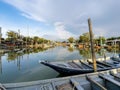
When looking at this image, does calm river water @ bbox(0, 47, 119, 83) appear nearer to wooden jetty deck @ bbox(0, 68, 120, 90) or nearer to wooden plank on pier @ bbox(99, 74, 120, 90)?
wooden jetty deck @ bbox(0, 68, 120, 90)

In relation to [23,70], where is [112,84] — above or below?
above

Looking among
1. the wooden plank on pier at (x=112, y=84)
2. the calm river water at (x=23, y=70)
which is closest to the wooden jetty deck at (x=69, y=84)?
the wooden plank on pier at (x=112, y=84)

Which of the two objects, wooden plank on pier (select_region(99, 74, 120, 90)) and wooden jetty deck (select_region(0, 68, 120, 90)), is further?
wooden jetty deck (select_region(0, 68, 120, 90))

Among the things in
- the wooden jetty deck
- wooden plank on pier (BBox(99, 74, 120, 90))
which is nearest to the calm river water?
the wooden jetty deck

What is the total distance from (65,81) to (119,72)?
433cm

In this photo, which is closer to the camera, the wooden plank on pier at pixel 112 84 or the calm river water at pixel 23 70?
the wooden plank on pier at pixel 112 84

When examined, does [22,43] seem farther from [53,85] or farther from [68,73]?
[53,85]

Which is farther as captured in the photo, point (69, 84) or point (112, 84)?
point (69, 84)

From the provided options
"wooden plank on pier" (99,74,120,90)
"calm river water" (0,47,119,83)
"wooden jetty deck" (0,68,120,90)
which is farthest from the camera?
"calm river water" (0,47,119,83)

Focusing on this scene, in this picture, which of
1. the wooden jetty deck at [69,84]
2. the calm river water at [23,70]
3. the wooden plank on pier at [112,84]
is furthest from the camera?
the calm river water at [23,70]

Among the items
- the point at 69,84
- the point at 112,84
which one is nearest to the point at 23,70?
the point at 69,84

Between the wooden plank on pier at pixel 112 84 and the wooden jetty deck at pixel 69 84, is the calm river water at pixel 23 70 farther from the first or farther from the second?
the wooden plank on pier at pixel 112 84

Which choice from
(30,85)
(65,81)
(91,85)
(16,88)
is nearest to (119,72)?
(91,85)

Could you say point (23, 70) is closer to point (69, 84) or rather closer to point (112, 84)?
point (69, 84)
